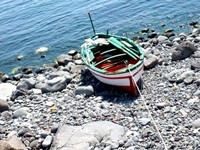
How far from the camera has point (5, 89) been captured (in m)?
18.0

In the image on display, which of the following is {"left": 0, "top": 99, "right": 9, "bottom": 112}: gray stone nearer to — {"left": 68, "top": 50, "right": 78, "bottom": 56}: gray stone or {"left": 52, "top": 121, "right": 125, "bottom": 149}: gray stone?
{"left": 52, "top": 121, "right": 125, "bottom": 149}: gray stone

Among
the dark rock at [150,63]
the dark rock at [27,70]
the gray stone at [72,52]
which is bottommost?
the dark rock at [27,70]

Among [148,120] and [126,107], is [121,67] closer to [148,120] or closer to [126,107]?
[126,107]

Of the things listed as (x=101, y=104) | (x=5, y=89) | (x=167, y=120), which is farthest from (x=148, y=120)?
(x=5, y=89)

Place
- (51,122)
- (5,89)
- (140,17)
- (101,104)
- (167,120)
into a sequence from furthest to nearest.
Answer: (140,17), (5,89), (101,104), (51,122), (167,120)

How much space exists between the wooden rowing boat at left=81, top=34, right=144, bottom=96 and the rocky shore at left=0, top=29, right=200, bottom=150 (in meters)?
0.64

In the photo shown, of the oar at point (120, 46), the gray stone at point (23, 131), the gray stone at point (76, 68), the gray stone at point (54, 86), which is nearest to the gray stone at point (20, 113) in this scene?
the gray stone at point (23, 131)

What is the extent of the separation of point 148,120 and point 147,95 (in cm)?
235

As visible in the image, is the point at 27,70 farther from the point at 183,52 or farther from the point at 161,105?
the point at 161,105

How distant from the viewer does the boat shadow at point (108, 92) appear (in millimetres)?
14702

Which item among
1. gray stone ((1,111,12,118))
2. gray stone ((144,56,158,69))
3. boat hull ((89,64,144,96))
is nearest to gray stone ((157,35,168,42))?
gray stone ((144,56,158,69))

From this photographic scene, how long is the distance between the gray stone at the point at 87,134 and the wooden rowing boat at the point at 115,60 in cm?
294

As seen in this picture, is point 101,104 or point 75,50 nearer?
point 101,104

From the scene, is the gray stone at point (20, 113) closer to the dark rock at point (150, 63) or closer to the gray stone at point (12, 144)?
the gray stone at point (12, 144)
